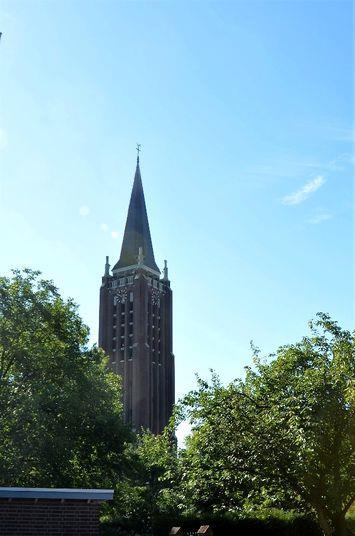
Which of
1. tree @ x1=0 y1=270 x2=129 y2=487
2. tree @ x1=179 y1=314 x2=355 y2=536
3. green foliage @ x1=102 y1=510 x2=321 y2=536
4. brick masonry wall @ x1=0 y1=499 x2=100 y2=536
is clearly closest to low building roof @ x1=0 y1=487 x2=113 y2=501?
brick masonry wall @ x1=0 y1=499 x2=100 y2=536

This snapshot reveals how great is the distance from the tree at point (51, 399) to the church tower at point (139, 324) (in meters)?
62.4

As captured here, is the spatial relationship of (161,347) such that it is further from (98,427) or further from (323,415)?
(323,415)

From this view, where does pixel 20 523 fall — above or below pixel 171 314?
below

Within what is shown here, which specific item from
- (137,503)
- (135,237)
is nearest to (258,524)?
(137,503)

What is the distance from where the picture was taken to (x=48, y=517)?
1501cm

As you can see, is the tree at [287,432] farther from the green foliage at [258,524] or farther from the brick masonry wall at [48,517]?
the brick masonry wall at [48,517]

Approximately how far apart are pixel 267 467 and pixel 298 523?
7.26 m

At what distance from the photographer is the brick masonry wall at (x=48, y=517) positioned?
49.0 feet

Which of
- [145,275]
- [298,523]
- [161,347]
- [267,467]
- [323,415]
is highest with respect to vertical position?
[145,275]

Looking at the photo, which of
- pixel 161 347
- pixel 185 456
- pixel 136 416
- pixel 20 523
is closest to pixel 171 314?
pixel 161 347

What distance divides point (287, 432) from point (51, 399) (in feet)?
37.4

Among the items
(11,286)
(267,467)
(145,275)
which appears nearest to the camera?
(267,467)

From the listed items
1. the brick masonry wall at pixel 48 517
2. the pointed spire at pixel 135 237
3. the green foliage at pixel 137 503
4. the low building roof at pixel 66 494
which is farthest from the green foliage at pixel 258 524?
the pointed spire at pixel 135 237

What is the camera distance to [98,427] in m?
27.4
